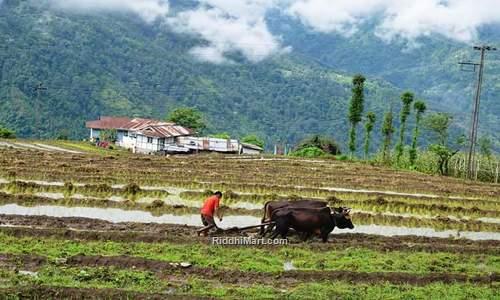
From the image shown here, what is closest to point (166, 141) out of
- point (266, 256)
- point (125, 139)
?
point (125, 139)

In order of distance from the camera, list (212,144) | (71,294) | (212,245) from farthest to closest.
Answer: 1. (212,144)
2. (212,245)
3. (71,294)

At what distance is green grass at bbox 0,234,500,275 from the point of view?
1589 cm

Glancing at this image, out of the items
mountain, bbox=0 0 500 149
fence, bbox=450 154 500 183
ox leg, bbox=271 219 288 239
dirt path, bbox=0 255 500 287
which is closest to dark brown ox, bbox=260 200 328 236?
ox leg, bbox=271 219 288 239

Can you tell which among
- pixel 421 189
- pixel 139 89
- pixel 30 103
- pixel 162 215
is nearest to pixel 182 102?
pixel 139 89

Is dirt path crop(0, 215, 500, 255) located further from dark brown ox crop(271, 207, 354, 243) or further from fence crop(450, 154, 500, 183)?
fence crop(450, 154, 500, 183)

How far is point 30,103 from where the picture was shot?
389 feet

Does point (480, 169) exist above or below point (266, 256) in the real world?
above

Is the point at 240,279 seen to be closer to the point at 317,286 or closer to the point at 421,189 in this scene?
the point at 317,286

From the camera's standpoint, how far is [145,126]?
89.5 m

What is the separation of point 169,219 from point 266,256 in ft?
23.4

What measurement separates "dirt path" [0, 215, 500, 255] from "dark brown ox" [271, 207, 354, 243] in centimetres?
46

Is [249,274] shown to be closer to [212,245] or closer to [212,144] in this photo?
[212,245]

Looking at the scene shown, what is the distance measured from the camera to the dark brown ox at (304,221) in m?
19.1

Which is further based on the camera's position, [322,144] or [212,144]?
[212,144]
